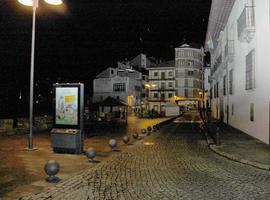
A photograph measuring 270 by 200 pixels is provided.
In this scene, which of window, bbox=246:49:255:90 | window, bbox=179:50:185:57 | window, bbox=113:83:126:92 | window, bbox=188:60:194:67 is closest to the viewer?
window, bbox=246:49:255:90

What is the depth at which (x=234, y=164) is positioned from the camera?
11.0 m

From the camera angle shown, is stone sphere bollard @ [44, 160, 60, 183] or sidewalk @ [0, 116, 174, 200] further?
stone sphere bollard @ [44, 160, 60, 183]

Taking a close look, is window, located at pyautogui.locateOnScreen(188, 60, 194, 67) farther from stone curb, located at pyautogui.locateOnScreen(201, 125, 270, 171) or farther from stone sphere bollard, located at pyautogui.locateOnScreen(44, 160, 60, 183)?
stone sphere bollard, located at pyautogui.locateOnScreen(44, 160, 60, 183)

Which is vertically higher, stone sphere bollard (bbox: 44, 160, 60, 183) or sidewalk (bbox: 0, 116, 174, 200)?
stone sphere bollard (bbox: 44, 160, 60, 183)

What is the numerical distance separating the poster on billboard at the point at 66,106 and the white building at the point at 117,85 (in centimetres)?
5487

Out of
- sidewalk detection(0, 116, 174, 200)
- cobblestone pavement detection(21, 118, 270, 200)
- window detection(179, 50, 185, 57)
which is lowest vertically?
cobblestone pavement detection(21, 118, 270, 200)

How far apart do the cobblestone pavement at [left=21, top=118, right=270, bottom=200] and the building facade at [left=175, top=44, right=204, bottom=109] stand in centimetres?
7243

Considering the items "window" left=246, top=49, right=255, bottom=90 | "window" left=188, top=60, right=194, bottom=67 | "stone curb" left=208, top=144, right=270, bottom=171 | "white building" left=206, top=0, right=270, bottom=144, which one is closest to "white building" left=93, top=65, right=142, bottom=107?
"window" left=188, top=60, right=194, bottom=67

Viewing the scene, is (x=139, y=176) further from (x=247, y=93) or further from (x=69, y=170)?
(x=247, y=93)

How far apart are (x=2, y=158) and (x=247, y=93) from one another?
51.0 ft

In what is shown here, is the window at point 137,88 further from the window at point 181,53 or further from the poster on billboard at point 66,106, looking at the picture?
the poster on billboard at point 66,106

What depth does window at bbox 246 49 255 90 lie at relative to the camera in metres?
18.9

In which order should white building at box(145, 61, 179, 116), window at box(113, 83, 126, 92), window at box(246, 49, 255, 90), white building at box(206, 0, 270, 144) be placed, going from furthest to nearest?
white building at box(145, 61, 179, 116)
window at box(113, 83, 126, 92)
window at box(246, 49, 255, 90)
white building at box(206, 0, 270, 144)

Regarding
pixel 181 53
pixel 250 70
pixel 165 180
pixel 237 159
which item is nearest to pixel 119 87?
pixel 181 53
